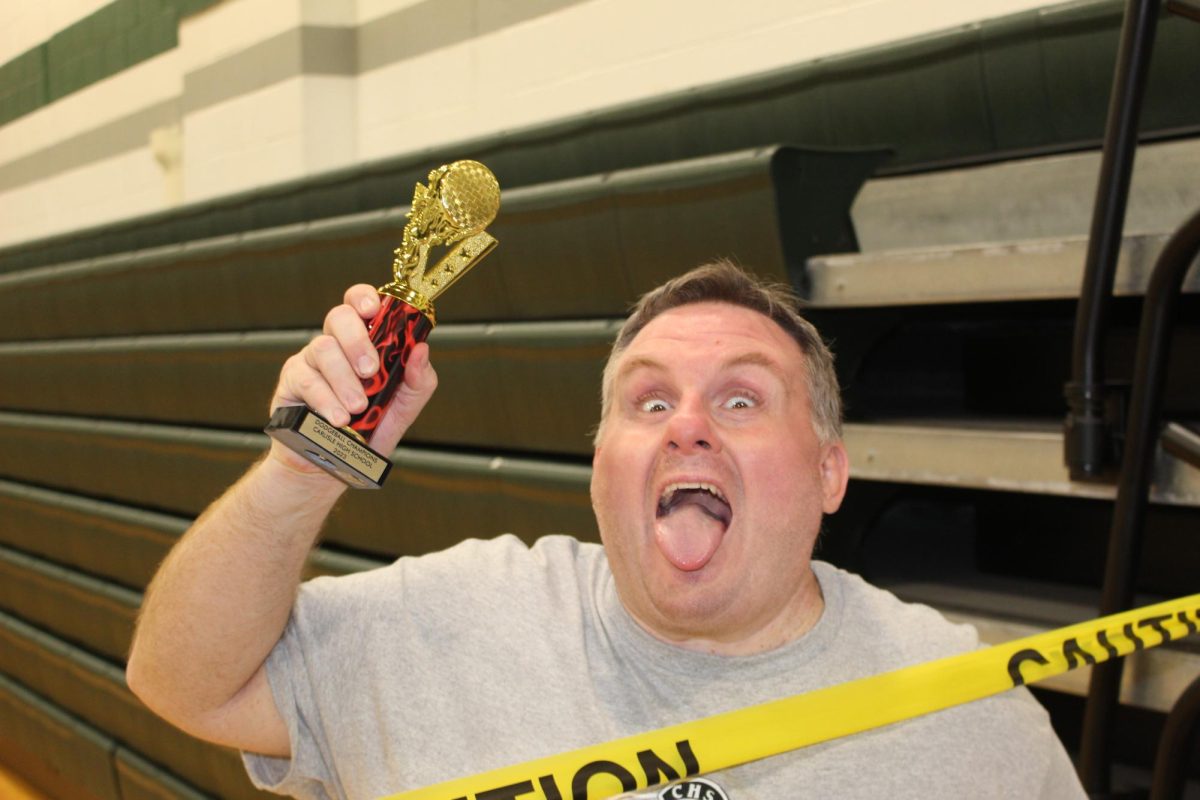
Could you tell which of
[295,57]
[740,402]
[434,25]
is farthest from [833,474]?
[295,57]

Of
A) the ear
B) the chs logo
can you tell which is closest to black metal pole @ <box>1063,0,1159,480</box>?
the ear

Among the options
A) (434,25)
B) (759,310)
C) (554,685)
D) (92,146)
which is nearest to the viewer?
(554,685)

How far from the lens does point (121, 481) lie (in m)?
3.81

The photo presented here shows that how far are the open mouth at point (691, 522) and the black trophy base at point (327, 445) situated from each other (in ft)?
1.15

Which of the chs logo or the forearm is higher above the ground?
the forearm

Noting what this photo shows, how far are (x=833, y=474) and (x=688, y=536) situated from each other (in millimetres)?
221

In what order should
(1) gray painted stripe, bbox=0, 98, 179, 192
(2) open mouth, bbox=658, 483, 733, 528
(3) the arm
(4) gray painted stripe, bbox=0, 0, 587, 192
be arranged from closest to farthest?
(3) the arm < (2) open mouth, bbox=658, 483, 733, 528 < (4) gray painted stripe, bbox=0, 0, 587, 192 < (1) gray painted stripe, bbox=0, 98, 179, 192

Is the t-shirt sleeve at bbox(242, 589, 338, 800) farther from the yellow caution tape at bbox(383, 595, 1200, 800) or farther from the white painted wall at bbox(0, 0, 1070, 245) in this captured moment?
the white painted wall at bbox(0, 0, 1070, 245)

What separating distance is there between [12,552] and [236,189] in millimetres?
1748

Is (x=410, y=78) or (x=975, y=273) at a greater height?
Answer: (x=410, y=78)

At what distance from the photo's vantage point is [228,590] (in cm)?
114

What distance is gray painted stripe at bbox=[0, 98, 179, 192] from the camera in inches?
198

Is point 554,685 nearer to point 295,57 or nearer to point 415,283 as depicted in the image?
point 415,283

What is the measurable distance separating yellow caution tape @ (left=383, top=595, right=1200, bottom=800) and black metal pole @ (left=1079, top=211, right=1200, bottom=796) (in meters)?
0.06
